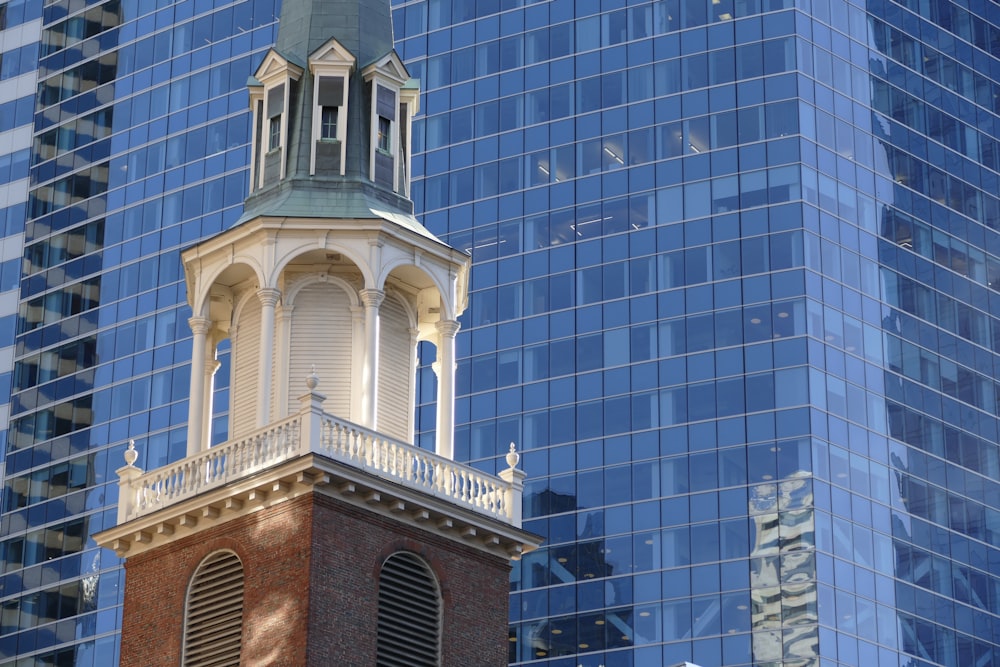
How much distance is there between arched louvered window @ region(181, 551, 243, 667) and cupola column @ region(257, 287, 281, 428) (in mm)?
3052

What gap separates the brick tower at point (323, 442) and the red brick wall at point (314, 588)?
1.7 inches

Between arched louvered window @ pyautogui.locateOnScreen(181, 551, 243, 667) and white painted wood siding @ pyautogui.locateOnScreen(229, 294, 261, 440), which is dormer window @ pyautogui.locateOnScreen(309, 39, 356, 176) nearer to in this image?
white painted wood siding @ pyautogui.locateOnScreen(229, 294, 261, 440)

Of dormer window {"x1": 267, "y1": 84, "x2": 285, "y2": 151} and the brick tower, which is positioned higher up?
dormer window {"x1": 267, "y1": 84, "x2": 285, "y2": 151}

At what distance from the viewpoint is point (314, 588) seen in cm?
5241

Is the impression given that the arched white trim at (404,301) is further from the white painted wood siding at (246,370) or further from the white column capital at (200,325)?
the white column capital at (200,325)

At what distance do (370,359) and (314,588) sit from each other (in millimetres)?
5973

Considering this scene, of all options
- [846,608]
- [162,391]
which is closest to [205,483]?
[846,608]

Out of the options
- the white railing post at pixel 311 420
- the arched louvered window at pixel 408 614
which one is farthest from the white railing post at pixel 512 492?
the white railing post at pixel 311 420

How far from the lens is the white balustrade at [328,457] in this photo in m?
53.7

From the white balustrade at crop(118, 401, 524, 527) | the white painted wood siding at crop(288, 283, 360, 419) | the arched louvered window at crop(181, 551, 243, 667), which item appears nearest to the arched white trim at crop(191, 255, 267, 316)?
the white painted wood siding at crop(288, 283, 360, 419)

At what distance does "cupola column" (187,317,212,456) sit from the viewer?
58.0 metres

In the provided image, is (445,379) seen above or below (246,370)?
above

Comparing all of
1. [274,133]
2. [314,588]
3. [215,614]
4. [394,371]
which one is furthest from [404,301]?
[314,588]

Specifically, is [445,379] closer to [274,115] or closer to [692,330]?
[274,115]
